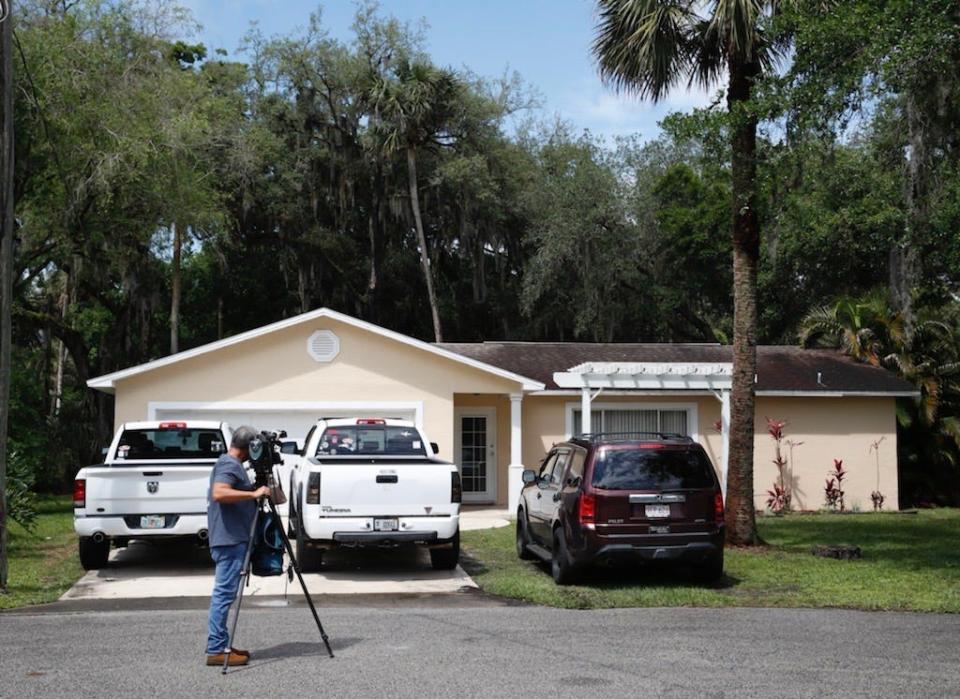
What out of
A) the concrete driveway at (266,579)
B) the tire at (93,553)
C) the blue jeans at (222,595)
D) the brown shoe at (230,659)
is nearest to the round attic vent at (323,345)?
the concrete driveway at (266,579)

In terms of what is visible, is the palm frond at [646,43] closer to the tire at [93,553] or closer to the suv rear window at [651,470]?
the suv rear window at [651,470]

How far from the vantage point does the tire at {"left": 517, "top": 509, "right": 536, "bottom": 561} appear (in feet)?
46.6

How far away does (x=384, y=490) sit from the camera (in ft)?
41.0

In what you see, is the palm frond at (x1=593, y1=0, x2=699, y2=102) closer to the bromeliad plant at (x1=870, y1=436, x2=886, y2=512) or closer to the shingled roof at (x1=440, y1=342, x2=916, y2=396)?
the shingled roof at (x1=440, y1=342, x2=916, y2=396)

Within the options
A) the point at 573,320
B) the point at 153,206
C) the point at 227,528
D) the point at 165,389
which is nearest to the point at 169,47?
the point at 153,206

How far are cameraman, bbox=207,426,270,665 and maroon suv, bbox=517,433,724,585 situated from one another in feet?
15.2

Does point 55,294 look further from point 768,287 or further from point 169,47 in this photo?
point 768,287

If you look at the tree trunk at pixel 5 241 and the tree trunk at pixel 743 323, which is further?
the tree trunk at pixel 743 323

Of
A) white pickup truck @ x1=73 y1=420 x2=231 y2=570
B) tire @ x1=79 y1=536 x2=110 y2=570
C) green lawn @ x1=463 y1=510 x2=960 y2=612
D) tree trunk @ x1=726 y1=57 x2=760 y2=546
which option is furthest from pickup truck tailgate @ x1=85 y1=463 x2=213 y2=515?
tree trunk @ x1=726 y1=57 x2=760 y2=546

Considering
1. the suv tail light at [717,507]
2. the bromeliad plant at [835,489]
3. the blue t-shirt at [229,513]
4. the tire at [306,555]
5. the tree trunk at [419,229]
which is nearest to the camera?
the blue t-shirt at [229,513]

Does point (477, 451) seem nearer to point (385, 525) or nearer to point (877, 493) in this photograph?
point (877, 493)

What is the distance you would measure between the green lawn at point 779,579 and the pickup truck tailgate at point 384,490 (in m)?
1.17

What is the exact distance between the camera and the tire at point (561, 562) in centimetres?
1177

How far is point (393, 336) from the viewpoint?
2100 cm
